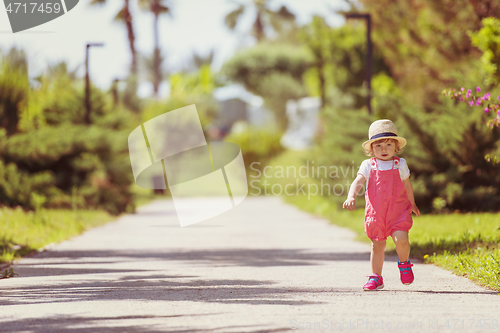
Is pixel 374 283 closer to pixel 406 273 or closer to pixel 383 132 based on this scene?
pixel 406 273

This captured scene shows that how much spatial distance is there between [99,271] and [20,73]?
535 inches

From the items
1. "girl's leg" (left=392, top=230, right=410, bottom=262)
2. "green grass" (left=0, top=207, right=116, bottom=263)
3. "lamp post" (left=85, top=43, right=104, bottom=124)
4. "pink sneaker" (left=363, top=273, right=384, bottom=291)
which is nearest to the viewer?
"girl's leg" (left=392, top=230, right=410, bottom=262)

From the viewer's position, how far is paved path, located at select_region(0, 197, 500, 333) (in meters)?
5.46

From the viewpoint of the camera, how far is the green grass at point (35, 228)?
11305mm

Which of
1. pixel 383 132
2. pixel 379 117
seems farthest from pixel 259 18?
pixel 383 132

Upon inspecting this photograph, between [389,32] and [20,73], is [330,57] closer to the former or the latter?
[389,32]

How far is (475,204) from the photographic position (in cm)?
1652

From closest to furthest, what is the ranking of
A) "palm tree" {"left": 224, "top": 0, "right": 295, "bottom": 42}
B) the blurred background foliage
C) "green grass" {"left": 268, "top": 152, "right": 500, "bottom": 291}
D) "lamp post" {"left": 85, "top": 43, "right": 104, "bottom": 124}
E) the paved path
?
the paved path → "green grass" {"left": 268, "top": 152, "right": 500, "bottom": 291} → the blurred background foliage → "lamp post" {"left": 85, "top": 43, "right": 104, "bottom": 124} → "palm tree" {"left": 224, "top": 0, "right": 295, "bottom": 42}

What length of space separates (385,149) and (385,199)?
0.50 m

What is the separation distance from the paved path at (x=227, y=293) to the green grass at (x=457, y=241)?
254mm

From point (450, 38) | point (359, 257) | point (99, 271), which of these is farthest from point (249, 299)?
point (450, 38)

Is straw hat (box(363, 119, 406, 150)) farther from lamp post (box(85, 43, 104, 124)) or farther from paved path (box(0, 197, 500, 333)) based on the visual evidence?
lamp post (box(85, 43, 104, 124))

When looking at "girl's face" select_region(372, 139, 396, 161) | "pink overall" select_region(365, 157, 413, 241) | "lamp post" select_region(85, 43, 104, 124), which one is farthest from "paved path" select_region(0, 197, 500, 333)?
"lamp post" select_region(85, 43, 104, 124)

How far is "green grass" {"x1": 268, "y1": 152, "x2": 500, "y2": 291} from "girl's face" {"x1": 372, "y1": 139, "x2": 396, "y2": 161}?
5.44ft
